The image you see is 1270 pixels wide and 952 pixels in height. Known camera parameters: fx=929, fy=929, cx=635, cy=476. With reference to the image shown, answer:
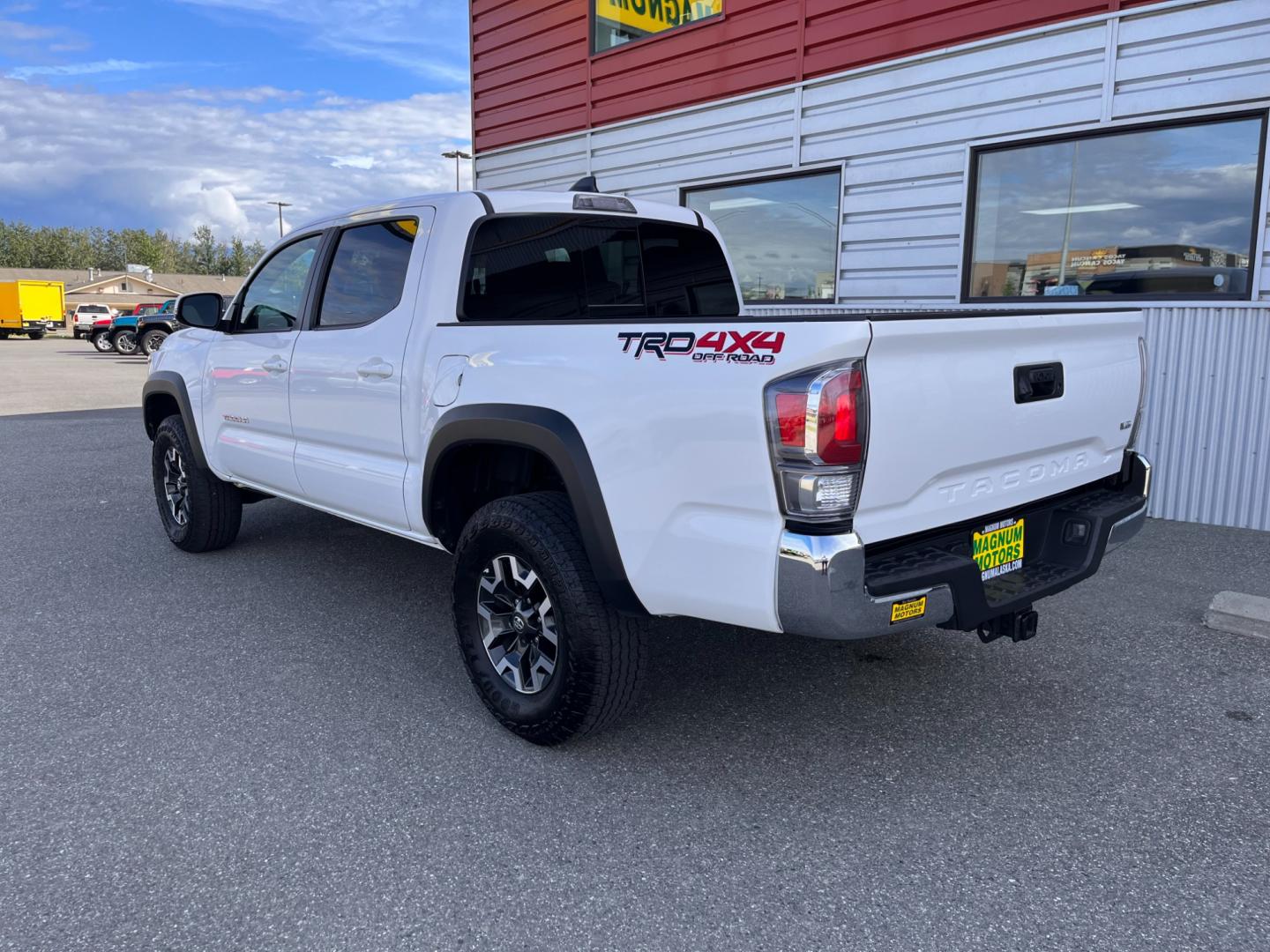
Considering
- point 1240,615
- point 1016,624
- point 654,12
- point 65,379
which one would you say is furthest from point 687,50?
point 65,379

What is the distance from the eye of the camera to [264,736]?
3.25 metres

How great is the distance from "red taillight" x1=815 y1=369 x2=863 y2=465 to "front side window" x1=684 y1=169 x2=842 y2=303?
19.1 feet

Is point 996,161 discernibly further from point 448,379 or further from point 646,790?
point 646,790

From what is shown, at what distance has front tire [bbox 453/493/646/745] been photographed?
2.93 metres

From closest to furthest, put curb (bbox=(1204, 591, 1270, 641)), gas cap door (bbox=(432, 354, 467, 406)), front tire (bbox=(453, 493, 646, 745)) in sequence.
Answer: front tire (bbox=(453, 493, 646, 745)) < gas cap door (bbox=(432, 354, 467, 406)) < curb (bbox=(1204, 591, 1270, 641))

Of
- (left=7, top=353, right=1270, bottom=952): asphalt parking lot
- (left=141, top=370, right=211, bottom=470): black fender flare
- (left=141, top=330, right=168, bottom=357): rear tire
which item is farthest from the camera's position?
(left=141, top=330, right=168, bottom=357): rear tire

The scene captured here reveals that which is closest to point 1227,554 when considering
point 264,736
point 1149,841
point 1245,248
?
point 1245,248

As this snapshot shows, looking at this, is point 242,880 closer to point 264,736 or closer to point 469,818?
point 469,818

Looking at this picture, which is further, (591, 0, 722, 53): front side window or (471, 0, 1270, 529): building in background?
(591, 0, 722, 53): front side window

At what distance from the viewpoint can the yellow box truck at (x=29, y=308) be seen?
132 feet

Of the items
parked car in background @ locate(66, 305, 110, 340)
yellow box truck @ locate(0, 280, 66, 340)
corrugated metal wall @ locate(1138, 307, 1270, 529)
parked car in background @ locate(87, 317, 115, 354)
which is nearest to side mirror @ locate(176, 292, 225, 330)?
corrugated metal wall @ locate(1138, 307, 1270, 529)

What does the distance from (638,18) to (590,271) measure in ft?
21.3

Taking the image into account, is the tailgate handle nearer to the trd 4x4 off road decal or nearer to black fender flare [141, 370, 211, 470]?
the trd 4x4 off road decal

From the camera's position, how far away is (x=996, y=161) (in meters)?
6.84
